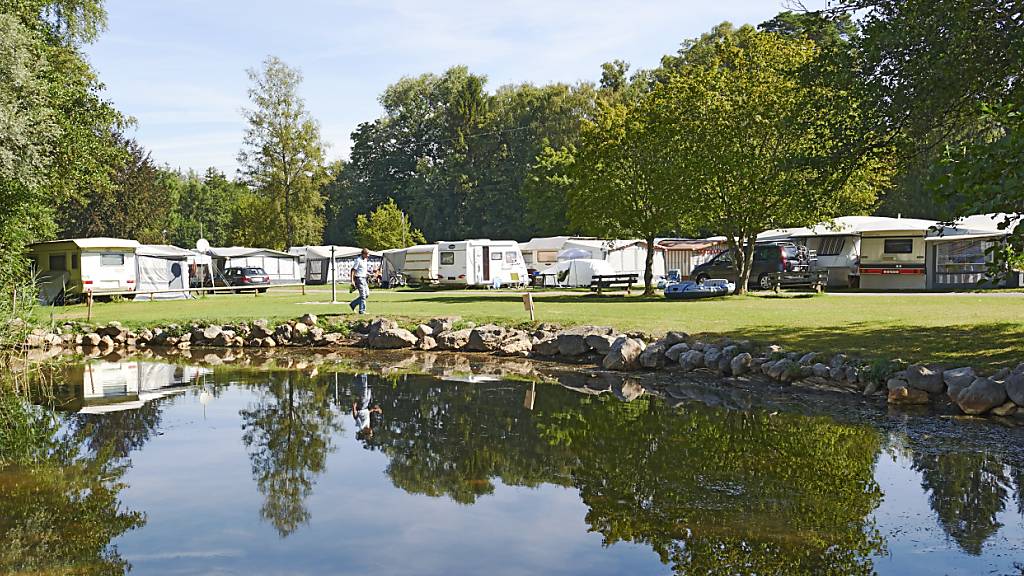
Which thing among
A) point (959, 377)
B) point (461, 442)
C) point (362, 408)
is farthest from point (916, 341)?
point (362, 408)

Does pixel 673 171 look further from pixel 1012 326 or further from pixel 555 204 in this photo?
pixel 555 204

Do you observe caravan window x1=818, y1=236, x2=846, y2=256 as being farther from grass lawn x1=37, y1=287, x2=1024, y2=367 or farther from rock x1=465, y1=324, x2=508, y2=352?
rock x1=465, y1=324, x2=508, y2=352

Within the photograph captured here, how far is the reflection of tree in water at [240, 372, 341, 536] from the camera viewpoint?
693 centimetres

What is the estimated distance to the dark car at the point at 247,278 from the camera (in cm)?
3525

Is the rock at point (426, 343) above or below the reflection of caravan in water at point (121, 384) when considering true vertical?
above

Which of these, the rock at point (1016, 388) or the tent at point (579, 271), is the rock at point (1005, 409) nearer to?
the rock at point (1016, 388)

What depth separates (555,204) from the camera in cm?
5112

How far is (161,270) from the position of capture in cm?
3278

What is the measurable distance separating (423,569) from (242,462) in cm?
351

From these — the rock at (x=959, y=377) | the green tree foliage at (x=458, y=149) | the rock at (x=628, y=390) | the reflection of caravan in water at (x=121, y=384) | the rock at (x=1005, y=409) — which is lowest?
the reflection of caravan in water at (x=121, y=384)

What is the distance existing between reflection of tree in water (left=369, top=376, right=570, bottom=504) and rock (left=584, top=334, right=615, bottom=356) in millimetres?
2613

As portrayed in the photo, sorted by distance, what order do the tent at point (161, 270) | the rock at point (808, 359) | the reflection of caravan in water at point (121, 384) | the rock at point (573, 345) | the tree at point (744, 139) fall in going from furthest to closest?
the tent at point (161, 270) < the tree at point (744, 139) < the rock at point (573, 345) < the rock at point (808, 359) < the reflection of caravan in water at point (121, 384)

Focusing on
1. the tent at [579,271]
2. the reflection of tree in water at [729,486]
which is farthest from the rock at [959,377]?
the tent at [579,271]

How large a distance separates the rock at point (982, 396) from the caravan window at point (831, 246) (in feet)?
65.7
